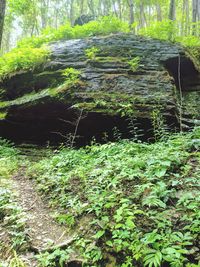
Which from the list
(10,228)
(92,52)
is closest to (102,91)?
(92,52)

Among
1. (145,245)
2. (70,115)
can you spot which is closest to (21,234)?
(145,245)

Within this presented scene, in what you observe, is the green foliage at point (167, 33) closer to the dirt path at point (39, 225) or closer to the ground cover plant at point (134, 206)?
the ground cover plant at point (134, 206)

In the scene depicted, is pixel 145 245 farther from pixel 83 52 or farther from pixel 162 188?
pixel 83 52

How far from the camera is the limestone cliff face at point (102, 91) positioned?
24.2 ft

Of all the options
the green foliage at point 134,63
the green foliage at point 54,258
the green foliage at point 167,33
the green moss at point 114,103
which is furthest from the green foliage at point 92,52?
the green foliage at point 54,258

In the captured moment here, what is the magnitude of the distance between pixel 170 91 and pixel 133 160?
3601 millimetres

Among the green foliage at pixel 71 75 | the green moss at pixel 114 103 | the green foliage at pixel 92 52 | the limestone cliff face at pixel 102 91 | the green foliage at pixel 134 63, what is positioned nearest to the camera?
the green moss at pixel 114 103

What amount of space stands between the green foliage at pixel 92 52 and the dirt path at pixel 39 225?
477 centimetres

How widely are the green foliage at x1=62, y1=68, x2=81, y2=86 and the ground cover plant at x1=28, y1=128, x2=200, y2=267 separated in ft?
10.1

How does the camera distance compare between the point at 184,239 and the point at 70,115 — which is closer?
the point at 184,239

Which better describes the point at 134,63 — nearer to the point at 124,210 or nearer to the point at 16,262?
the point at 124,210

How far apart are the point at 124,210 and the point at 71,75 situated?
5.26 m

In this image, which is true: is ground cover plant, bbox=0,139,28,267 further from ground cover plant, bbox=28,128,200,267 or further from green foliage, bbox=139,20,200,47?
green foliage, bbox=139,20,200,47

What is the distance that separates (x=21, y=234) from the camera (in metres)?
3.54
